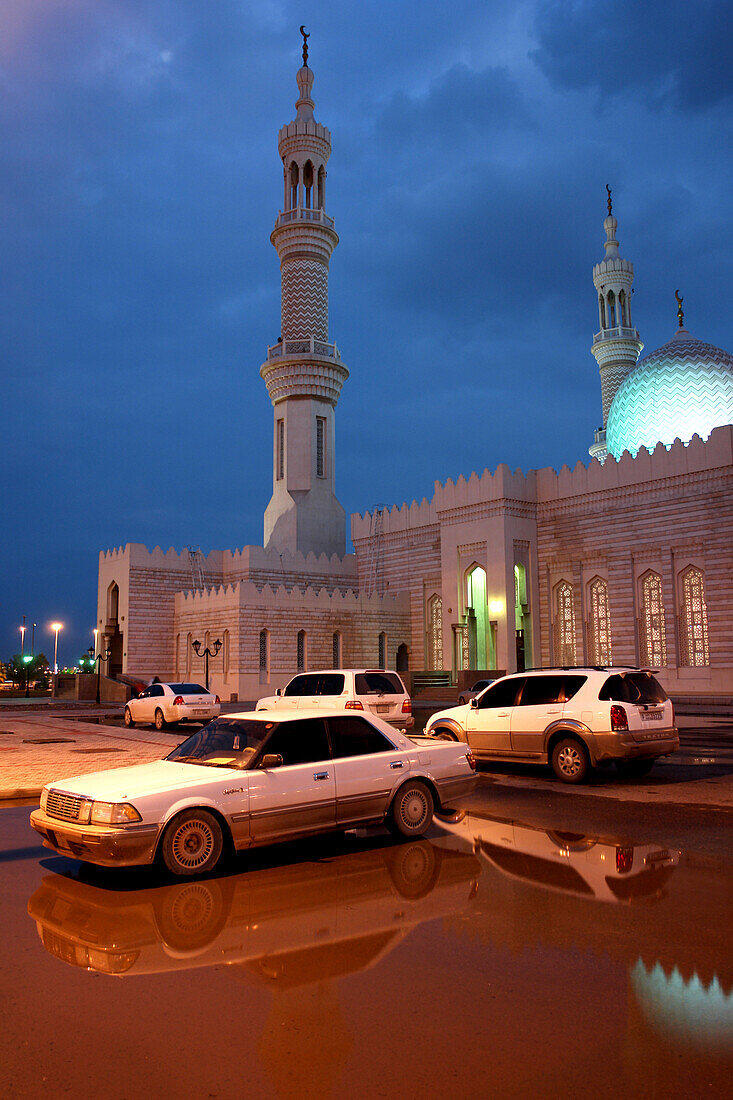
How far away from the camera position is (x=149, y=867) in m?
7.61

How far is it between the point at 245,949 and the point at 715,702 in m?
26.2

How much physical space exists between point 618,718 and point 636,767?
1.52m

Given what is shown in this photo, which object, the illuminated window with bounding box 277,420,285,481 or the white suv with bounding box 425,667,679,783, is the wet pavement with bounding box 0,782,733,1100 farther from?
the illuminated window with bounding box 277,420,285,481

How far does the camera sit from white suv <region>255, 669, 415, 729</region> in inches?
630

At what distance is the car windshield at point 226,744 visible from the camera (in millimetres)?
7785

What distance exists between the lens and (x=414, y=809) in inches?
336

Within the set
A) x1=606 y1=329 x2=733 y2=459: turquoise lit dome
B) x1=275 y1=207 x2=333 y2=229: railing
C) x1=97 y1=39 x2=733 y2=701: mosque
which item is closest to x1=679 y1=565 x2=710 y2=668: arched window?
x1=97 y1=39 x2=733 y2=701: mosque

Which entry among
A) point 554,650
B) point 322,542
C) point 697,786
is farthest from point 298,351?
point 697,786

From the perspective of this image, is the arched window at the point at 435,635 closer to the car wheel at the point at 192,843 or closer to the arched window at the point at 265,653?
the arched window at the point at 265,653

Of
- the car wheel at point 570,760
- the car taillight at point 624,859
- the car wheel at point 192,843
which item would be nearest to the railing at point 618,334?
the car wheel at point 570,760

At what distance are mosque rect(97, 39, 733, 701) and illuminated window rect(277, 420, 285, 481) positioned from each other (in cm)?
20

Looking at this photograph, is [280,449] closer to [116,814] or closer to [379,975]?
[116,814]

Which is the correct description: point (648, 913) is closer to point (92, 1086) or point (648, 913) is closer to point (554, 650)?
point (92, 1086)

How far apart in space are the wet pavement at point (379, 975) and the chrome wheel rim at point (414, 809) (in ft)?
1.91
